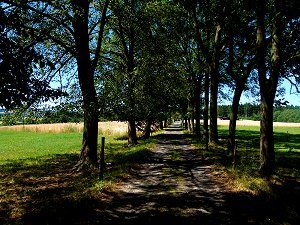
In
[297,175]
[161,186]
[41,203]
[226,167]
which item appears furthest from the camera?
[226,167]

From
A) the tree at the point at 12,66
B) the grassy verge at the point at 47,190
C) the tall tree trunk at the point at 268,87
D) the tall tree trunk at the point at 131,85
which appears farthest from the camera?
the tall tree trunk at the point at 131,85

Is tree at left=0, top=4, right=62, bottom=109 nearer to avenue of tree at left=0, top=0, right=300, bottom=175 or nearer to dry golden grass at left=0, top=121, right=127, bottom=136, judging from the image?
avenue of tree at left=0, top=0, right=300, bottom=175

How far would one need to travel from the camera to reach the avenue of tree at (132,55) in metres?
5.60

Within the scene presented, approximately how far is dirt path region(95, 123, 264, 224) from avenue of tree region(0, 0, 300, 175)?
2891 mm

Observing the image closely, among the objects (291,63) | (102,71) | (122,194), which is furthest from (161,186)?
(102,71)

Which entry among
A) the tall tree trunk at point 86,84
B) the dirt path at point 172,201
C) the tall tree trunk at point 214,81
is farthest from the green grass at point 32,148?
the dirt path at point 172,201

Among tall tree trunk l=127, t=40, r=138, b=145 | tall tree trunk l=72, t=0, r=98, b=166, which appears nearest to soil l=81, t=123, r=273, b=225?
tall tree trunk l=72, t=0, r=98, b=166

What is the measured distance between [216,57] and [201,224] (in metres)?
16.1

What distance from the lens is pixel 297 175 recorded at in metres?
12.0

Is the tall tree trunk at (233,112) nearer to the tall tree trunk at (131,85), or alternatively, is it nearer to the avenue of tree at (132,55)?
the avenue of tree at (132,55)

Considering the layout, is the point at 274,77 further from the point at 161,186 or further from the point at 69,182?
the point at 69,182

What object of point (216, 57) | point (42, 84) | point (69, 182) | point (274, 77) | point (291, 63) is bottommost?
point (69, 182)

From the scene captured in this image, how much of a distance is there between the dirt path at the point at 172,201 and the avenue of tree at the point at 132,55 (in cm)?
289

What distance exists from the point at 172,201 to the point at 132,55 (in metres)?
18.6
